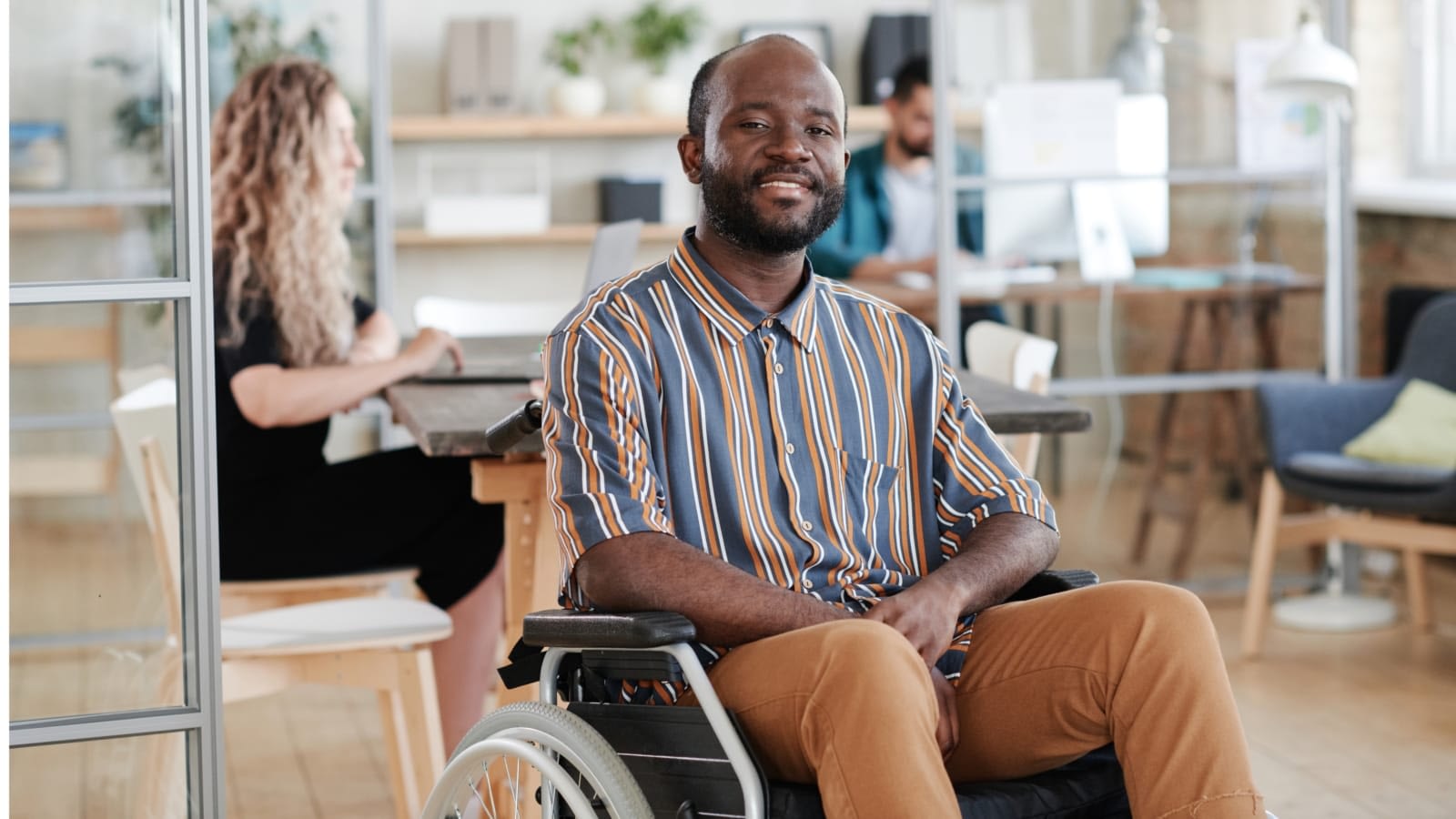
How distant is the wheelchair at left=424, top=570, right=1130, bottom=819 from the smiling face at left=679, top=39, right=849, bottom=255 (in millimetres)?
465

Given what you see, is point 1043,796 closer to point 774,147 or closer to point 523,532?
Answer: point 774,147

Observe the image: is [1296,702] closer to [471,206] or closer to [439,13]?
[471,206]

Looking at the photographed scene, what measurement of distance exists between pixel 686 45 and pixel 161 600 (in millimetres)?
4208

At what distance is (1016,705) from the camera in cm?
177

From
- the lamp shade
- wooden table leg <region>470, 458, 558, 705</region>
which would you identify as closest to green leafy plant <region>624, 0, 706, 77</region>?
the lamp shade

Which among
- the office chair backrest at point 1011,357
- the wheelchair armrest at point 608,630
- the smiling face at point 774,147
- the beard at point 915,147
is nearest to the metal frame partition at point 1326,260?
the beard at point 915,147

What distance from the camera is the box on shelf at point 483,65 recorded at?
594 cm

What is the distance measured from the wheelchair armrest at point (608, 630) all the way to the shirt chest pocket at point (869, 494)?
0.27 meters

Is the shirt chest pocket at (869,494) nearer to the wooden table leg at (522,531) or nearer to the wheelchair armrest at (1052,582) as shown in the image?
the wheelchair armrest at (1052,582)

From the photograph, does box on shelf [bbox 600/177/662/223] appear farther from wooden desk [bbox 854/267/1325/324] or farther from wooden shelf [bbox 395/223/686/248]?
wooden desk [bbox 854/267/1325/324]

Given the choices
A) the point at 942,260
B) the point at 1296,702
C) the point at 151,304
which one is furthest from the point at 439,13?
the point at 151,304

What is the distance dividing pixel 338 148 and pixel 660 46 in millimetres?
3020

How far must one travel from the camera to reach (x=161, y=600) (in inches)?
85.9

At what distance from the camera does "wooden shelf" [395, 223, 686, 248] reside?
583 centimetres
